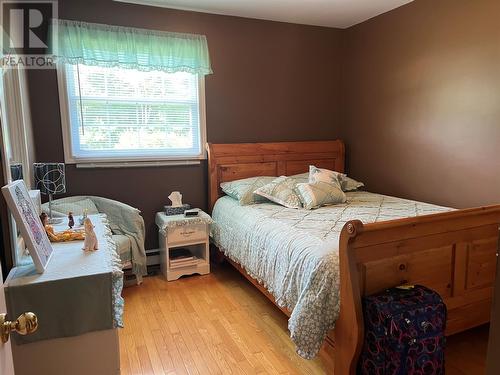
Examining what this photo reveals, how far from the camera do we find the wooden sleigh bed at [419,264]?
1611 mm

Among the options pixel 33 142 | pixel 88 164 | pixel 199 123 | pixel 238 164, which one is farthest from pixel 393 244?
pixel 33 142

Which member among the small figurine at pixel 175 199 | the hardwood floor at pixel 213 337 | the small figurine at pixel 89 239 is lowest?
the hardwood floor at pixel 213 337

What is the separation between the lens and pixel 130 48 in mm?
3170

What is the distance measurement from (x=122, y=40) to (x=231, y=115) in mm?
1245

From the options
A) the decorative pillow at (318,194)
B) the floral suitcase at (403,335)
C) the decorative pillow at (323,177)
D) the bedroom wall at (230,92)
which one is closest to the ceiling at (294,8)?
the bedroom wall at (230,92)

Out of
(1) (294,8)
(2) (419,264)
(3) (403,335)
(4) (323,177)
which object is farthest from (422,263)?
(1) (294,8)

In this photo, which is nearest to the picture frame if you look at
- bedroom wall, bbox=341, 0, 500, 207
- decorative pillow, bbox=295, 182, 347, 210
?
decorative pillow, bbox=295, 182, 347, 210

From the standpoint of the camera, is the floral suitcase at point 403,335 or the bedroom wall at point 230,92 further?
the bedroom wall at point 230,92

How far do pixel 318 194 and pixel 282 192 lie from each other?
0.32 meters

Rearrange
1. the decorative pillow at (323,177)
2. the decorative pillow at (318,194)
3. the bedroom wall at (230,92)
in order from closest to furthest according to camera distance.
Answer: the decorative pillow at (318,194) → the bedroom wall at (230,92) → the decorative pillow at (323,177)

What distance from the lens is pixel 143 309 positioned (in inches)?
107

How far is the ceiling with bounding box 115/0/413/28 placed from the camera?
128 inches

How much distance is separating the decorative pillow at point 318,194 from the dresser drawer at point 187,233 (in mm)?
980

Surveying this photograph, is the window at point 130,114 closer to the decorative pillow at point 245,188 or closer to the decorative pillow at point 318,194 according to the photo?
the decorative pillow at point 245,188
